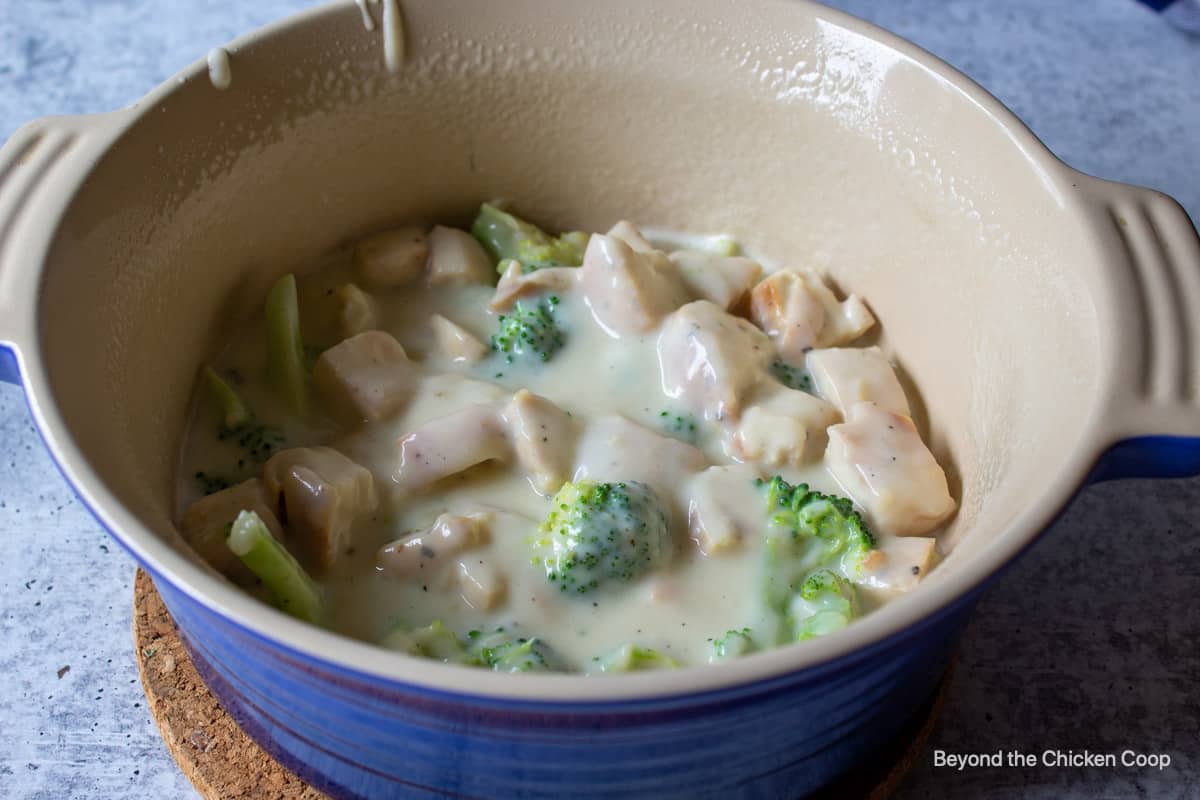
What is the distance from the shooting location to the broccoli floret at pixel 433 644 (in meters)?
1.48

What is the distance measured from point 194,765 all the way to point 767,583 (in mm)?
758

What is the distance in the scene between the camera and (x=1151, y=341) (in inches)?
57.3

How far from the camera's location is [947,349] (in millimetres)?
1893

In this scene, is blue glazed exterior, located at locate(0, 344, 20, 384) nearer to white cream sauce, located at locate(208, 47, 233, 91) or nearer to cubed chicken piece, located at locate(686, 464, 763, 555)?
white cream sauce, located at locate(208, 47, 233, 91)

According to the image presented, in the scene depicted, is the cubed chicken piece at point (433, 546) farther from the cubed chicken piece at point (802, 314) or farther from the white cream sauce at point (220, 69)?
the white cream sauce at point (220, 69)

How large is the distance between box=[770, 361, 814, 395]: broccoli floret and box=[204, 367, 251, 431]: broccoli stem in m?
0.80

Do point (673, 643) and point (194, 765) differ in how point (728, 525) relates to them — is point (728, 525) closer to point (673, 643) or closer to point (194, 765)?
point (673, 643)

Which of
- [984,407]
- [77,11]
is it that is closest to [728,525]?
[984,407]

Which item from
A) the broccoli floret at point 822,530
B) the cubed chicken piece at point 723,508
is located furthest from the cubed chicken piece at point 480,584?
the broccoli floret at point 822,530

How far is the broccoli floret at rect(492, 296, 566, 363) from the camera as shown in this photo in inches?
75.7

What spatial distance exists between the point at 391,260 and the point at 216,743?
33.1 inches

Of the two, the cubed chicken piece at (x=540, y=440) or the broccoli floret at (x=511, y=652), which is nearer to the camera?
the broccoli floret at (x=511, y=652)

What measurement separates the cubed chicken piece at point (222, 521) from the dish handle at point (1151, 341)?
102 cm

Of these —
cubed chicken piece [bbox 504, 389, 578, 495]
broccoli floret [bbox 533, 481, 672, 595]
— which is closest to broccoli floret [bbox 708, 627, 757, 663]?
broccoli floret [bbox 533, 481, 672, 595]
